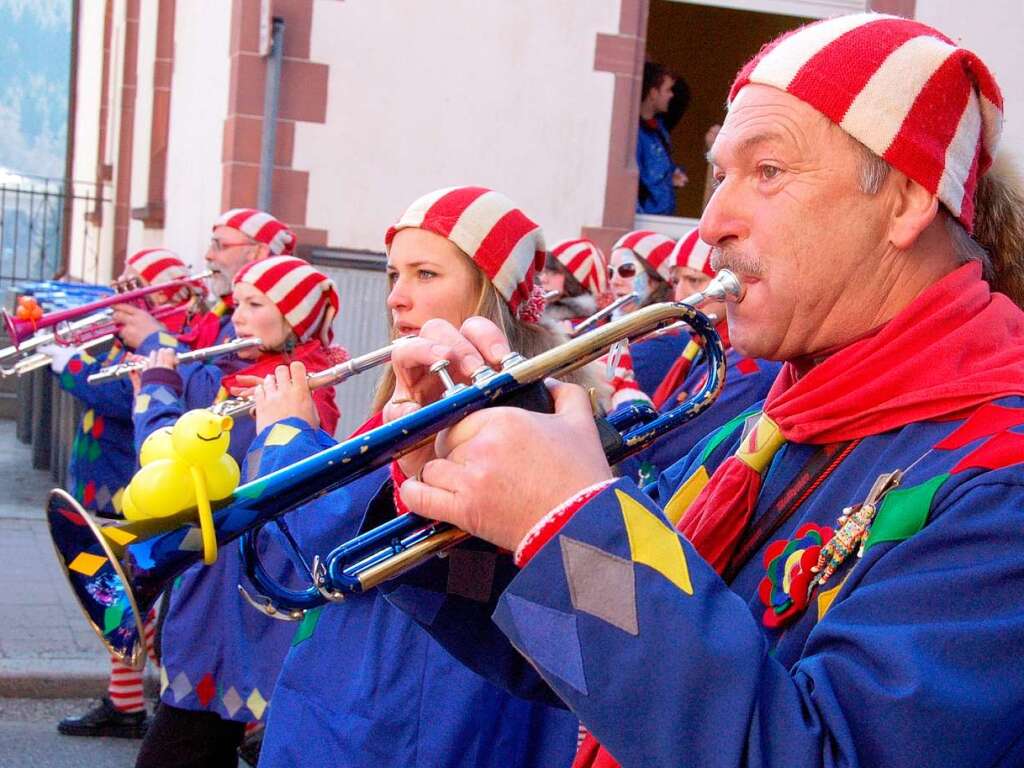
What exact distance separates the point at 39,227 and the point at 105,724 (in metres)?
11.3

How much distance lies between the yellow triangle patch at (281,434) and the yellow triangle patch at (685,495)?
49.4 inches

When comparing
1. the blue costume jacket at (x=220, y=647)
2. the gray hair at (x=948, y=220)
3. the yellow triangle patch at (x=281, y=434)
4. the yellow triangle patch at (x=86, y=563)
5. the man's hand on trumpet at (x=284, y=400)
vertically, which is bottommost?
the blue costume jacket at (x=220, y=647)

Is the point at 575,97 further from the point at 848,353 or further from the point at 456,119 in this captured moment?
the point at 848,353

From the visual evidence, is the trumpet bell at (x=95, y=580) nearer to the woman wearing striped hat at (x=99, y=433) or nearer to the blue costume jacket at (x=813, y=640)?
the blue costume jacket at (x=813, y=640)

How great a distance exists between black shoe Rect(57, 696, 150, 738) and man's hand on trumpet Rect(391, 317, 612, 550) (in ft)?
14.1

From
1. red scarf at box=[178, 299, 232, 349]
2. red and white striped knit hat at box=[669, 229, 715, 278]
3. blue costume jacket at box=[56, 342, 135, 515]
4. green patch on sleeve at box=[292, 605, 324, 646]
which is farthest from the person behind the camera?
blue costume jacket at box=[56, 342, 135, 515]

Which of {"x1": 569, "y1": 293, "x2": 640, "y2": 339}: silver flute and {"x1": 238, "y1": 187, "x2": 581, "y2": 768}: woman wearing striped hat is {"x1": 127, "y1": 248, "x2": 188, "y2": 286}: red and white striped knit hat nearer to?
{"x1": 569, "y1": 293, "x2": 640, "y2": 339}: silver flute

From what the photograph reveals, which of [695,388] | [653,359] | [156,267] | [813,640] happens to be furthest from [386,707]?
[156,267]

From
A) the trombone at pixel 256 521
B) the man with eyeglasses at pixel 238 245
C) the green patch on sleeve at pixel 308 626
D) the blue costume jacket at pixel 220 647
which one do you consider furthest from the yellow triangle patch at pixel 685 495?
the man with eyeglasses at pixel 238 245

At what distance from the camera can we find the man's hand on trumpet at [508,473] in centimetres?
134

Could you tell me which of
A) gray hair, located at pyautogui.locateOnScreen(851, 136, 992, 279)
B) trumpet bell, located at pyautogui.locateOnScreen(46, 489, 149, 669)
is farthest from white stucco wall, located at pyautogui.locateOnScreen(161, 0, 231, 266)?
gray hair, located at pyautogui.locateOnScreen(851, 136, 992, 279)

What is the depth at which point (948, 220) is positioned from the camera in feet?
5.32

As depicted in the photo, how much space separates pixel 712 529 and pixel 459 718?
877mm

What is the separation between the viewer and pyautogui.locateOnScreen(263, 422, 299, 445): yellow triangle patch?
292 cm
